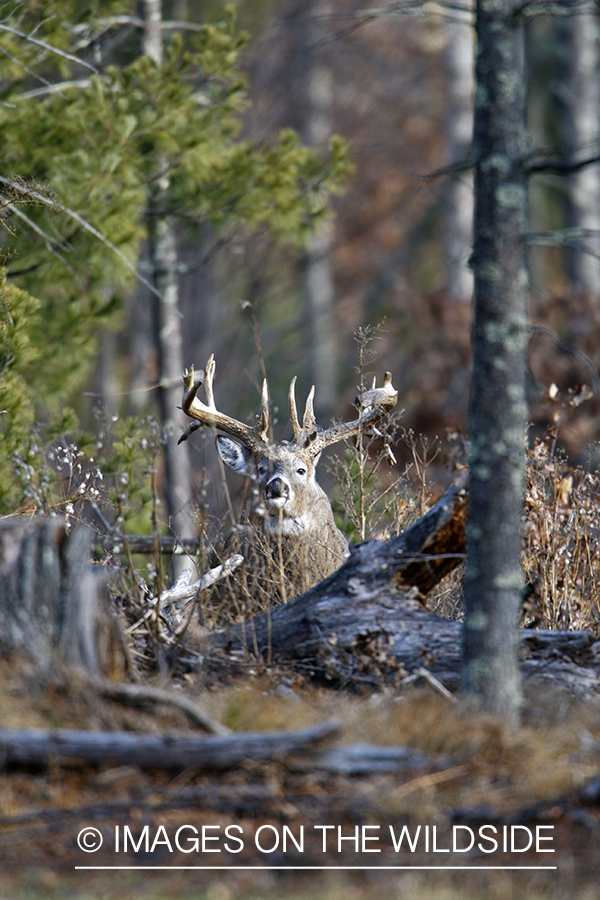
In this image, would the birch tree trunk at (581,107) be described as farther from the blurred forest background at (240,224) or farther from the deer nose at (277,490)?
the deer nose at (277,490)

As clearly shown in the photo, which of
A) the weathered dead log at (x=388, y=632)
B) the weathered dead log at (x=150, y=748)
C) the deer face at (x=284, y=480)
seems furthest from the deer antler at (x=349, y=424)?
the weathered dead log at (x=150, y=748)

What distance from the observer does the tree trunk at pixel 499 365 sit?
4379mm

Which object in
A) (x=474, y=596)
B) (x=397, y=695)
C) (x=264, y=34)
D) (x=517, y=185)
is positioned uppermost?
(x=264, y=34)

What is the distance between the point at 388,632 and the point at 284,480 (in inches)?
74.2

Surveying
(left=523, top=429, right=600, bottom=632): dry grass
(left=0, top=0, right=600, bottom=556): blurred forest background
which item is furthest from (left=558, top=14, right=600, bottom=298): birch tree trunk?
(left=523, top=429, right=600, bottom=632): dry grass

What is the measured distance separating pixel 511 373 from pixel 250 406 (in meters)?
15.5

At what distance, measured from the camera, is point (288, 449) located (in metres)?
7.27

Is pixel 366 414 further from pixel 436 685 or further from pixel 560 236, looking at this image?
pixel 560 236

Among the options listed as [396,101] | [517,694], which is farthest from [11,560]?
[396,101]

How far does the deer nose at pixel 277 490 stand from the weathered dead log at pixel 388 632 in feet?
3.95

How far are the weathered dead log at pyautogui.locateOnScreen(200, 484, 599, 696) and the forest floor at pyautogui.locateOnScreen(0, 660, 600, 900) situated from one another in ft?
2.96

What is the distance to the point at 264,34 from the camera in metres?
21.5

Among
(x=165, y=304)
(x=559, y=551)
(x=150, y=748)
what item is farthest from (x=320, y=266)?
(x=150, y=748)

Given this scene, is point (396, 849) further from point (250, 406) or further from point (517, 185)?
point (250, 406)
